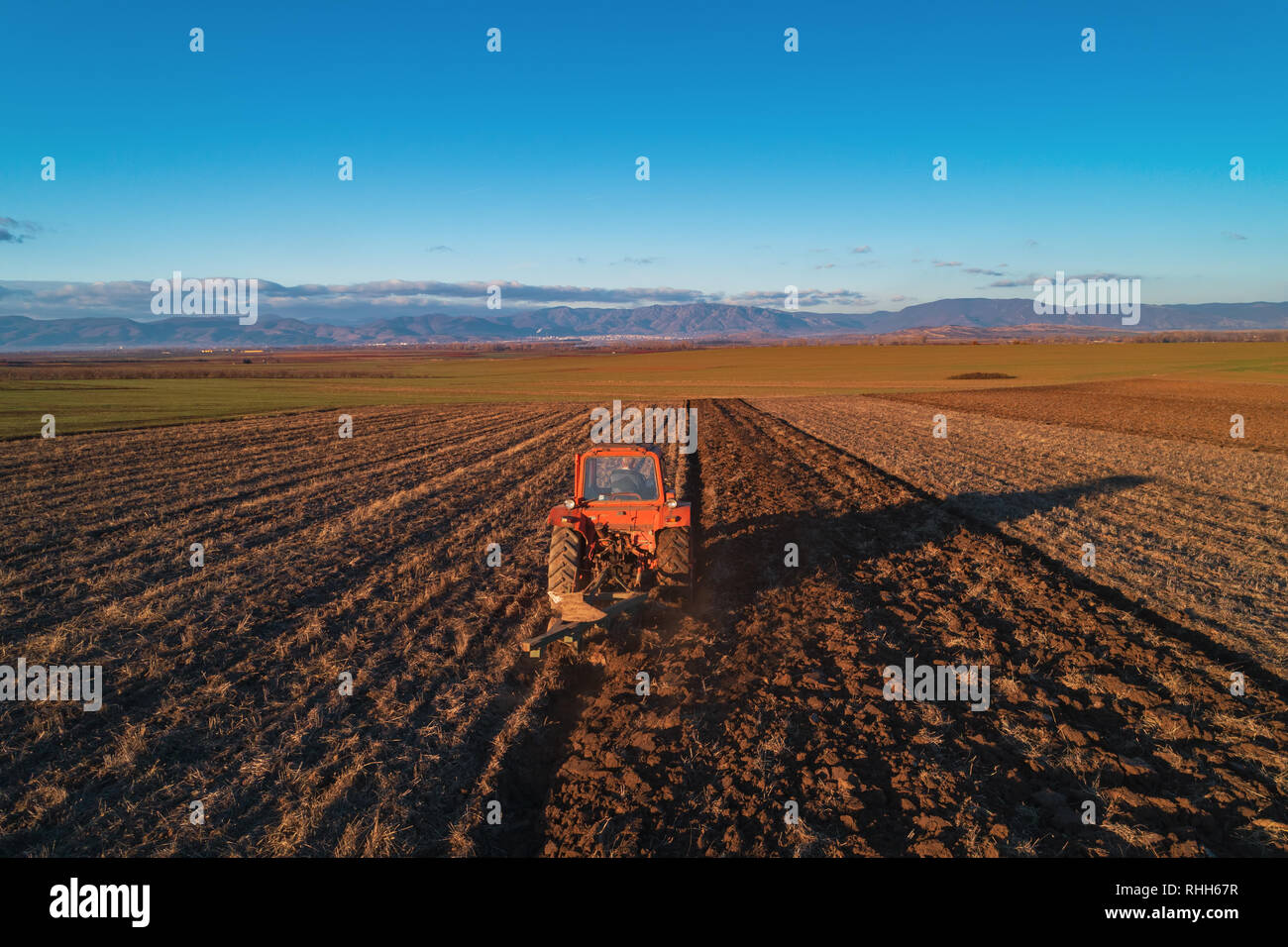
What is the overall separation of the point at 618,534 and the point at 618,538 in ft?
0.18

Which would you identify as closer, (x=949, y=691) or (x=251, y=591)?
(x=949, y=691)

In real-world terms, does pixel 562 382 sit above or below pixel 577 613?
above

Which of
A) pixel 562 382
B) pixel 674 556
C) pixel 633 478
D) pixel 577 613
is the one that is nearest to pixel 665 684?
→ pixel 577 613

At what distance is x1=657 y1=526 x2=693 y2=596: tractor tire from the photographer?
838 cm

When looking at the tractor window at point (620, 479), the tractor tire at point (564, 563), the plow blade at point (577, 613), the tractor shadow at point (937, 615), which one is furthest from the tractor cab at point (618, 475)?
the tractor shadow at point (937, 615)

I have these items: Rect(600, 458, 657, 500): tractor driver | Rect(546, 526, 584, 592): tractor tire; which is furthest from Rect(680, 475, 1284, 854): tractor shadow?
Rect(546, 526, 584, 592): tractor tire

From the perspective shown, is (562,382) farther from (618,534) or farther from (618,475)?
(618,534)

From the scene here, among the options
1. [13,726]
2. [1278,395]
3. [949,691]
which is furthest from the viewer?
[1278,395]

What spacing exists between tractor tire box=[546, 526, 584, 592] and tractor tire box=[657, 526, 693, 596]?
3.54 ft

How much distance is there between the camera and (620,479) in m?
9.22

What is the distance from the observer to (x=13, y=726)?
6.18 meters
